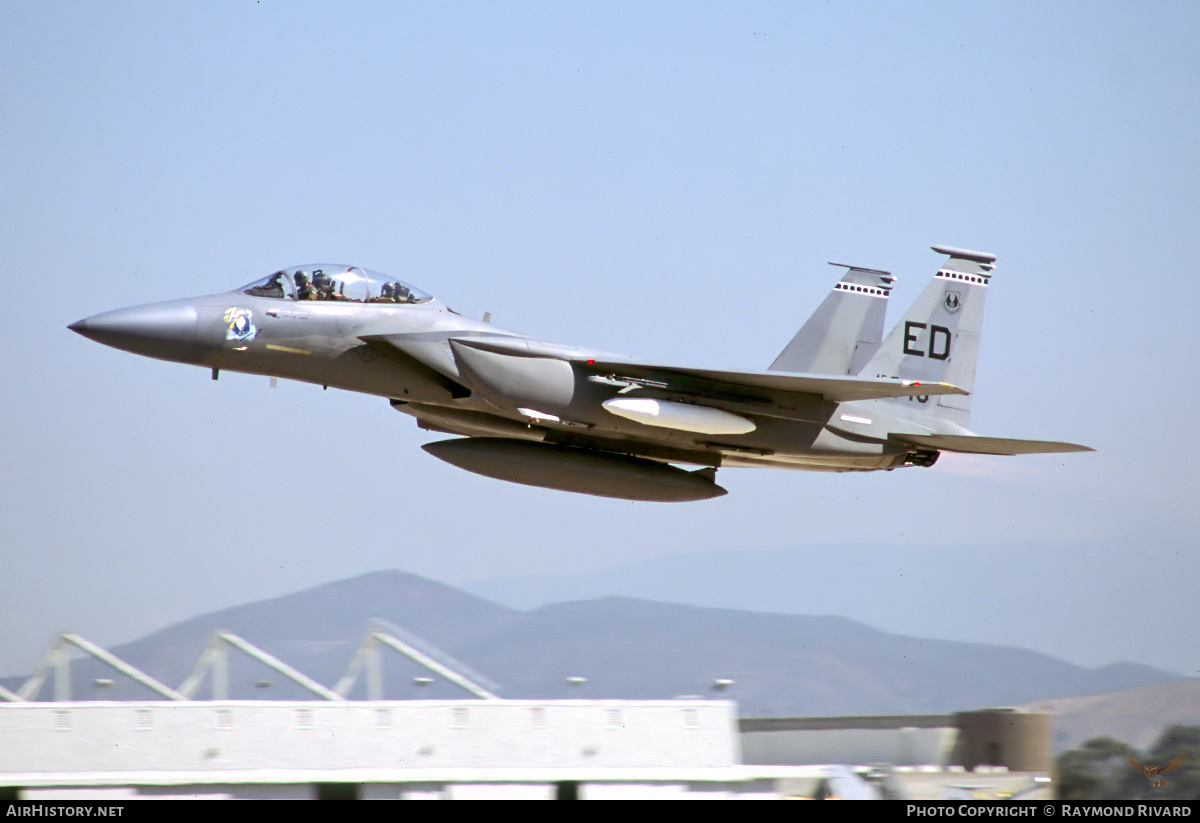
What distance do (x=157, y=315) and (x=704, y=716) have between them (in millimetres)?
8119

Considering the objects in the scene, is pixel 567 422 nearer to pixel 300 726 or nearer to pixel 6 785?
pixel 300 726

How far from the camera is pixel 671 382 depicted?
47.2 feet

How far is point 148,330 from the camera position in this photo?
1342 cm

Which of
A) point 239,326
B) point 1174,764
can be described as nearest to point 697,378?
point 239,326

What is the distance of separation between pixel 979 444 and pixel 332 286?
28.5 ft

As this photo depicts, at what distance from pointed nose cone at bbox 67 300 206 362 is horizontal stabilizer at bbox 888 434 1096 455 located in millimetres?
8952

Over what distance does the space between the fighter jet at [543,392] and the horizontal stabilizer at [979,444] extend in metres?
0.03

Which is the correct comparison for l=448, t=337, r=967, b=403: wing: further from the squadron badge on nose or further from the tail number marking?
the tail number marking

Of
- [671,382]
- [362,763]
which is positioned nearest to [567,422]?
[671,382]

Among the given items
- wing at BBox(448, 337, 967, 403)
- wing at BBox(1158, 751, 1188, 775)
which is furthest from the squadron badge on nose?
wing at BBox(1158, 751, 1188, 775)

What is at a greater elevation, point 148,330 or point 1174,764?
point 148,330

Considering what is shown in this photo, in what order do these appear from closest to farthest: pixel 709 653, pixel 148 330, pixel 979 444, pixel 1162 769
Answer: pixel 148 330, pixel 979 444, pixel 1162 769, pixel 709 653

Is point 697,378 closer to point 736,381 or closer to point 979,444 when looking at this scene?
point 736,381

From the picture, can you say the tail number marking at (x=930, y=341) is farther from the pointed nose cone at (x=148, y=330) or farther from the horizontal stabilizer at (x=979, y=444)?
the pointed nose cone at (x=148, y=330)
